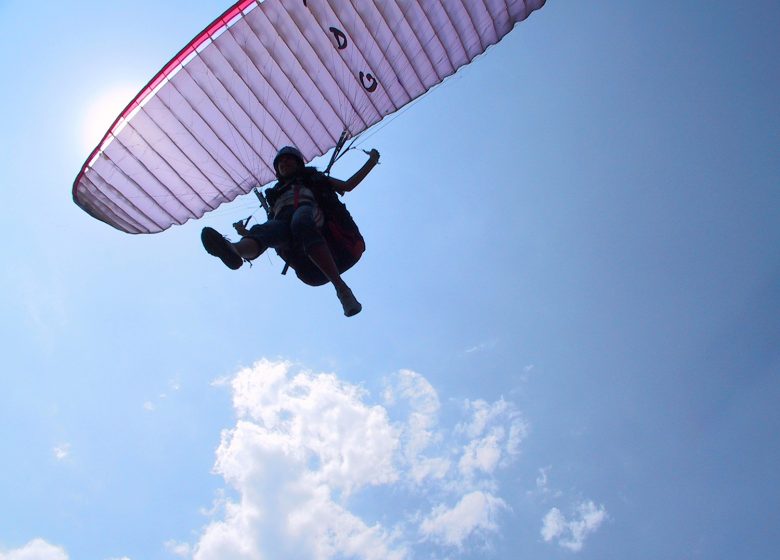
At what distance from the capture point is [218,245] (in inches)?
181

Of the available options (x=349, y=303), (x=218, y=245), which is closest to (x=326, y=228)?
(x=349, y=303)

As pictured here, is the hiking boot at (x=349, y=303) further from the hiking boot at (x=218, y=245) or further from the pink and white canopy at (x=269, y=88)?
the pink and white canopy at (x=269, y=88)

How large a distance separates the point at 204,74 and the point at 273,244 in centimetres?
346

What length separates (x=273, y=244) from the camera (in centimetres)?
511

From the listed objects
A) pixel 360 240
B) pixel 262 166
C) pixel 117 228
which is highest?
pixel 117 228

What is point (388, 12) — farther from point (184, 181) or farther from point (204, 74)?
point (184, 181)

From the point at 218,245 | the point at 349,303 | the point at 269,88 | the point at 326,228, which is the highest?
the point at 269,88

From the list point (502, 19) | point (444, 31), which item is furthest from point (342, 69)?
point (502, 19)

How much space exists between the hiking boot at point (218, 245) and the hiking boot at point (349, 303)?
1004mm

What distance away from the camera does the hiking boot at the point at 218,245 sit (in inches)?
181

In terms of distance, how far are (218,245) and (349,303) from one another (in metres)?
1.26

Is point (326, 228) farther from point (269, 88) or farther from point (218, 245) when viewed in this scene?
point (269, 88)

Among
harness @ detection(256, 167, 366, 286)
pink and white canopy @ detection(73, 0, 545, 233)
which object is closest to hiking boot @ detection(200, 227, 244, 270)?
harness @ detection(256, 167, 366, 286)

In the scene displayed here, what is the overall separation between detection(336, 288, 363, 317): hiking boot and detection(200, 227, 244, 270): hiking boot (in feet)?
3.29
